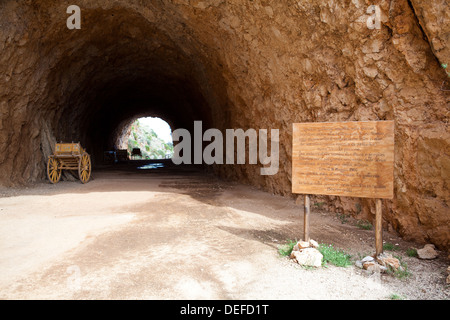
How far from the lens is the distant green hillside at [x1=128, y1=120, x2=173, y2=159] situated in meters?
40.0

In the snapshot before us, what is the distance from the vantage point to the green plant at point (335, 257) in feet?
11.5

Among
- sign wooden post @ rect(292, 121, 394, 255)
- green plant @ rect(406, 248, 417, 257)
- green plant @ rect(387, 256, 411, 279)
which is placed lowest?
green plant @ rect(406, 248, 417, 257)

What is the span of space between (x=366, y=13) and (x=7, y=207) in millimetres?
8471

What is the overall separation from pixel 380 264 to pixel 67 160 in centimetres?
1065

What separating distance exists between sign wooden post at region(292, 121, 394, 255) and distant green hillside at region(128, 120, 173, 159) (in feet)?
116

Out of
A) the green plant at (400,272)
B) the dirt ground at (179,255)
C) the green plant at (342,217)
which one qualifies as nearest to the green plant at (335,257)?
the dirt ground at (179,255)

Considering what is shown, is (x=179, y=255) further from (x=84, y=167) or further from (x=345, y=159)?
(x=84, y=167)

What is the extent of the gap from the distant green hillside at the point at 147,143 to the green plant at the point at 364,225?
34.8m

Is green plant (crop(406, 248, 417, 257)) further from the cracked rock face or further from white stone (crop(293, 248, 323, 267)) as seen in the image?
white stone (crop(293, 248, 323, 267))

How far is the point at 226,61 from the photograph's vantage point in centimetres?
983

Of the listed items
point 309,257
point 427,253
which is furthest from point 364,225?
point 309,257

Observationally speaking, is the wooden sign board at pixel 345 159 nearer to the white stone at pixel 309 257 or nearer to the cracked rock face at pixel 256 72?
the white stone at pixel 309 257

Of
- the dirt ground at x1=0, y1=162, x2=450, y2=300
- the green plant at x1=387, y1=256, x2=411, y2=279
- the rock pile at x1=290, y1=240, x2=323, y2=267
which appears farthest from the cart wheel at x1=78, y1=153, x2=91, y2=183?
the green plant at x1=387, y1=256, x2=411, y2=279

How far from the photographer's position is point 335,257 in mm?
3609
